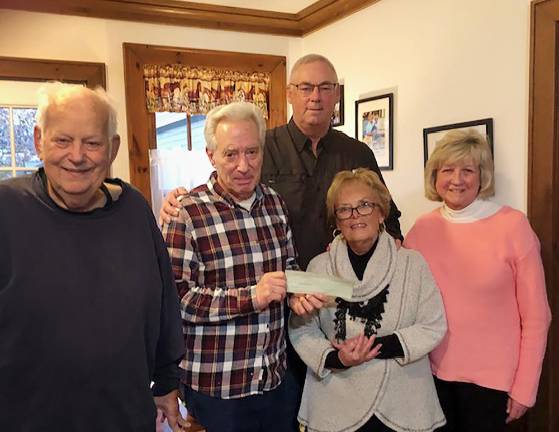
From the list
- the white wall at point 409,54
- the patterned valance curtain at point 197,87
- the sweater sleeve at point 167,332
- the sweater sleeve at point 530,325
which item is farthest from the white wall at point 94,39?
the sweater sleeve at point 530,325

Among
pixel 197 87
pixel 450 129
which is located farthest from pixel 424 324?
pixel 197 87

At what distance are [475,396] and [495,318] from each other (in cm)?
27

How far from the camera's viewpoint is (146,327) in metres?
1.34

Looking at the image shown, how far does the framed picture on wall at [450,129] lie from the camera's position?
2426 mm

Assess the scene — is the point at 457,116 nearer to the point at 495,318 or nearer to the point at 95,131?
the point at 495,318

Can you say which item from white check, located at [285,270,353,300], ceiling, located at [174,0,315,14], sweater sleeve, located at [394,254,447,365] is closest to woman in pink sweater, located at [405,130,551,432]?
sweater sleeve, located at [394,254,447,365]

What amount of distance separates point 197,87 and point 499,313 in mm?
2804

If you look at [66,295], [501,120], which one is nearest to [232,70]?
[501,120]

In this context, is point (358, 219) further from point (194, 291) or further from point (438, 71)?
point (438, 71)

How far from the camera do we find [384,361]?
1562 mm

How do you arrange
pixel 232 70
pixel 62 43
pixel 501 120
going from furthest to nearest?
pixel 232 70
pixel 62 43
pixel 501 120

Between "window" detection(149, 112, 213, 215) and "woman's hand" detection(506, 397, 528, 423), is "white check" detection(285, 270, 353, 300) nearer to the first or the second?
"woman's hand" detection(506, 397, 528, 423)

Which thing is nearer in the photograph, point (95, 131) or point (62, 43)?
point (95, 131)

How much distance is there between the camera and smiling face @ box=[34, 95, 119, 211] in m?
1.20
